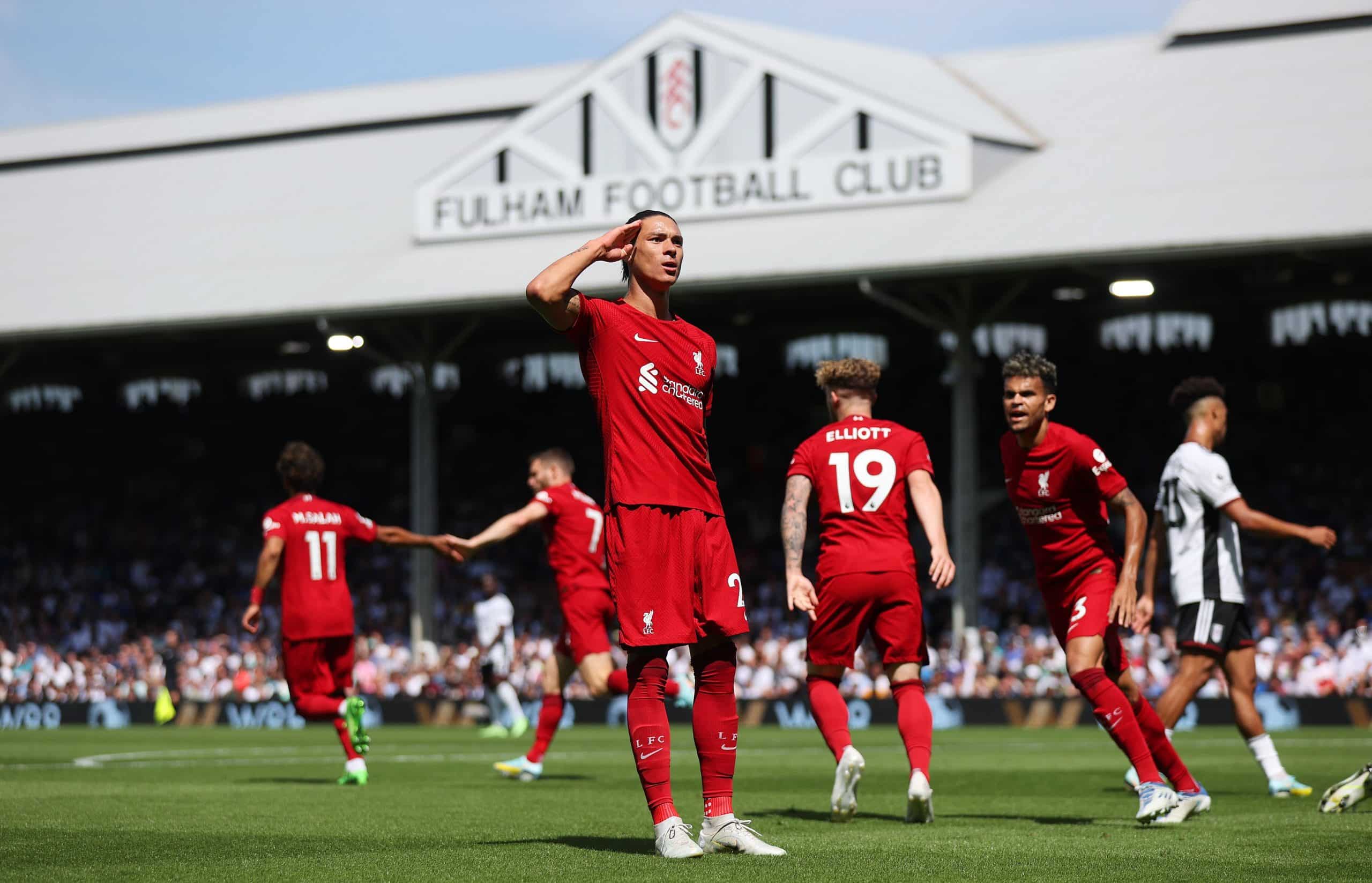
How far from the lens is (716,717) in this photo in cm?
680

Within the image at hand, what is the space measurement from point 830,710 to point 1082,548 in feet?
4.75

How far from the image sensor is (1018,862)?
253 inches

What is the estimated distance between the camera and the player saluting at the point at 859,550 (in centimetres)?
887

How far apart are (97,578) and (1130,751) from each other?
33.5 m

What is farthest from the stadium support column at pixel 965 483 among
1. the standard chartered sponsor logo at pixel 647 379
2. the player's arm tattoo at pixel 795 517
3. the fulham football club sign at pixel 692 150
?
the standard chartered sponsor logo at pixel 647 379

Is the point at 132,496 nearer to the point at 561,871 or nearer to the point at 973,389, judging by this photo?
the point at 973,389

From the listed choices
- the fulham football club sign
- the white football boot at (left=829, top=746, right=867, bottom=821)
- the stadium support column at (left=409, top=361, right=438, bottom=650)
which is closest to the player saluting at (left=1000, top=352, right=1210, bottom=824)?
the white football boot at (left=829, top=746, right=867, bottom=821)

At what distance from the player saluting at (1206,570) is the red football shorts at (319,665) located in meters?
5.19

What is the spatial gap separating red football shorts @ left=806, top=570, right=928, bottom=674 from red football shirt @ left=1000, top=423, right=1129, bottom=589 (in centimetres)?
67

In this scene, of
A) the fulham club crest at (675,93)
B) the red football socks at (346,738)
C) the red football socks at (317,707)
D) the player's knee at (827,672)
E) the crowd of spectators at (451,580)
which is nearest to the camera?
the player's knee at (827,672)

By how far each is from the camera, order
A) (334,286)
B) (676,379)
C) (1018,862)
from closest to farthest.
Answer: (1018,862) → (676,379) → (334,286)

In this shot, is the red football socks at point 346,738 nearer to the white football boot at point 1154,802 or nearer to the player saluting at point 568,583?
the player saluting at point 568,583

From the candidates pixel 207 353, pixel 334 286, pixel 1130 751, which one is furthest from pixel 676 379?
pixel 207 353

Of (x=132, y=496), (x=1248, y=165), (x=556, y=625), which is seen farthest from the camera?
(x=132, y=496)
